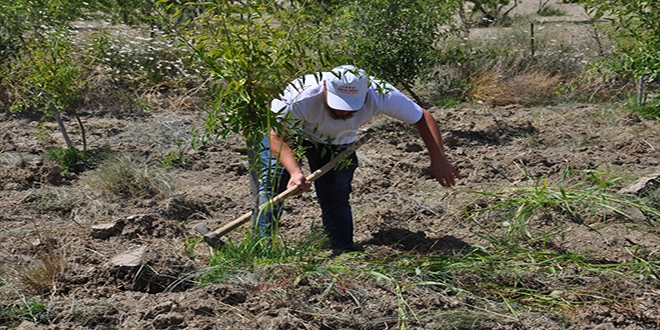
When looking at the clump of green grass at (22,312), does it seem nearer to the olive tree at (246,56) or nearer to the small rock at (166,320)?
the small rock at (166,320)

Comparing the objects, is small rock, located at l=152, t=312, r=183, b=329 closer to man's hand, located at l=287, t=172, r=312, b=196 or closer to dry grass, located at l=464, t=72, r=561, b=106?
man's hand, located at l=287, t=172, r=312, b=196

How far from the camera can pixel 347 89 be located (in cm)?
416

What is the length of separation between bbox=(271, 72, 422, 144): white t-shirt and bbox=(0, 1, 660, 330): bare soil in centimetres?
64

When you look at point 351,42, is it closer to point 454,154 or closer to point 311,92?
point 454,154

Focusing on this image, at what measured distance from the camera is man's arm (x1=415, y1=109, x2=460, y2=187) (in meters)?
4.48

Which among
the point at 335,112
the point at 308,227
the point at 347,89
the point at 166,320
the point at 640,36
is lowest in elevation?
the point at 308,227

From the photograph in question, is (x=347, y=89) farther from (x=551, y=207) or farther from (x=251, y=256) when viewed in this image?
(x=551, y=207)

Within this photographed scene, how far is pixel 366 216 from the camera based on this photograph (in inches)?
219

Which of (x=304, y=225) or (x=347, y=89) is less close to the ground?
(x=347, y=89)

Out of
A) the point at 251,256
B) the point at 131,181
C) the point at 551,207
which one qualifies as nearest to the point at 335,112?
the point at 251,256

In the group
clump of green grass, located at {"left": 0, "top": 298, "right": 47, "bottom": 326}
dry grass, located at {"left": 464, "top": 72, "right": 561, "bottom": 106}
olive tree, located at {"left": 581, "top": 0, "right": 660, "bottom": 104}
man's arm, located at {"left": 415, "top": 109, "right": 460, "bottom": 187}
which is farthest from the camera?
dry grass, located at {"left": 464, "top": 72, "right": 561, "bottom": 106}

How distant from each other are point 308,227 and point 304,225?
0.09m

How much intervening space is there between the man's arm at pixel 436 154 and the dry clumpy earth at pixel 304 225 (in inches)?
18.8

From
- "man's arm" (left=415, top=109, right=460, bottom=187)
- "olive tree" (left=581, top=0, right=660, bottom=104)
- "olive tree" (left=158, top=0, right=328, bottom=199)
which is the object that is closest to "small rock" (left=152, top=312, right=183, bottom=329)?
"olive tree" (left=158, top=0, right=328, bottom=199)
